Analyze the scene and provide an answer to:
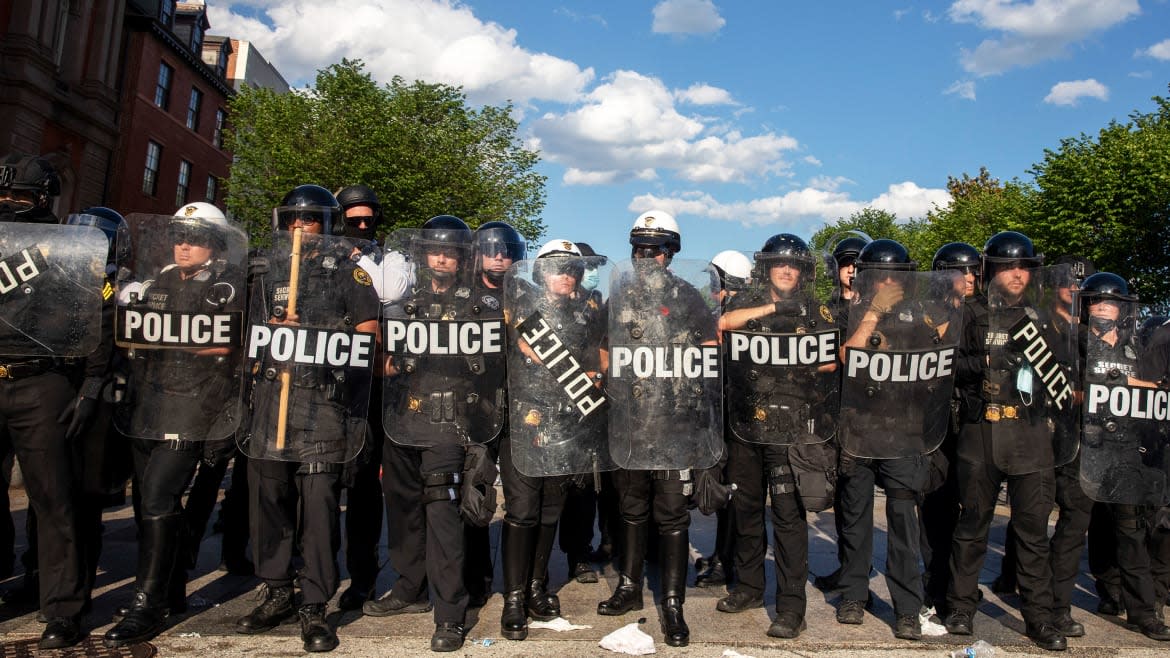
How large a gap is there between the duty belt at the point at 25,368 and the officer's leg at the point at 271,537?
1.11 metres

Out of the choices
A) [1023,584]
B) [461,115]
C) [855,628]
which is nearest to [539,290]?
[855,628]

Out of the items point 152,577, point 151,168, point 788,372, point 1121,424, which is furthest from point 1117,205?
point 151,168

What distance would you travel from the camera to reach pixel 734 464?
4691 millimetres

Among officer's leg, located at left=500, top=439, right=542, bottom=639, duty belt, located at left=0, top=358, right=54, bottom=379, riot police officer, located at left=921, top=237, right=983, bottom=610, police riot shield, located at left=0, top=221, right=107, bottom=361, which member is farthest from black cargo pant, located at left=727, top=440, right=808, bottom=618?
duty belt, located at left=0, top=358, right=54, bottom=379

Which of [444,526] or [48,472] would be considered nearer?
[48,472]

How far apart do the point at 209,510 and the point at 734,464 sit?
3.25m

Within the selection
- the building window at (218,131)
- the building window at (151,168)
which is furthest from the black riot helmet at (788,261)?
the building window at (218,131)

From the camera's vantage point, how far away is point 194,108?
29219 millimetres

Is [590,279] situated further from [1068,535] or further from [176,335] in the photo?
[1068,535]

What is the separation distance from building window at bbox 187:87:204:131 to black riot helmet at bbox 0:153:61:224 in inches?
1076

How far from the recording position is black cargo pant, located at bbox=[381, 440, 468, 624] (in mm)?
4109

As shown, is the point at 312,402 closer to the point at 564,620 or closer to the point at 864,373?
the point at 564,620

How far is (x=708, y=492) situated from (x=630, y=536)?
0.59 meters

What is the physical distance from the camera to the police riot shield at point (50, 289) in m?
4.03
